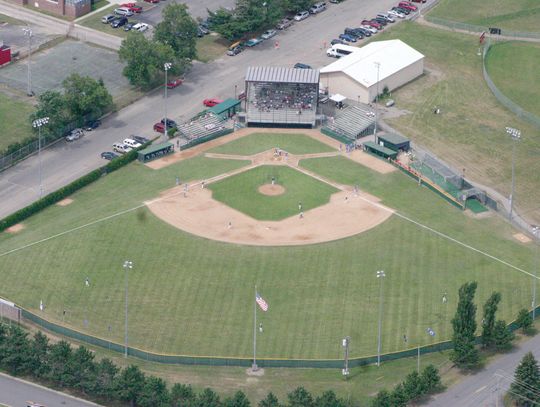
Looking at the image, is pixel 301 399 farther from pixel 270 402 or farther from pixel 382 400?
pixel 382 400

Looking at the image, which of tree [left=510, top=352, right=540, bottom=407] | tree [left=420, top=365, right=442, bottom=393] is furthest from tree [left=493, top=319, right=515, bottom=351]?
tree [left=420, top=365, right=442, bottom=393]

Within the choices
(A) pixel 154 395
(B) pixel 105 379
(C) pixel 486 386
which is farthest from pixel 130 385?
(C) pixel 486 386

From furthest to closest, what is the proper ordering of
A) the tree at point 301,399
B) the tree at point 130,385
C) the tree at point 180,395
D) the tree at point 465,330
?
the tree at point 465,330, the tree at point 130,385, the tree at point 180,395, the tree at point 301,399

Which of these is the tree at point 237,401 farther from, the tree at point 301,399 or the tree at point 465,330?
the tree at point 465,330

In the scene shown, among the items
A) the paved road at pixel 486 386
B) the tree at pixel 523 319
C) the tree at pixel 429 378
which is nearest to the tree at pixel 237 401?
the tree at pixel 429 378

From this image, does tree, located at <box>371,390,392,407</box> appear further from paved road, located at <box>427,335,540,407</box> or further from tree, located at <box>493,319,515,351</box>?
tree, located at <box>493,319,515,351</box>

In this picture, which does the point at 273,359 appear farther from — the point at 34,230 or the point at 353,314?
the point at 34,230
